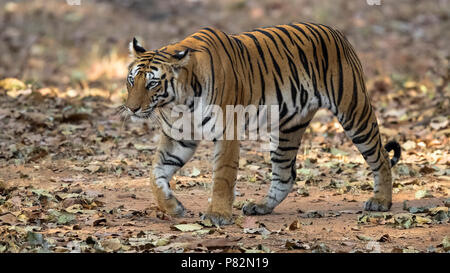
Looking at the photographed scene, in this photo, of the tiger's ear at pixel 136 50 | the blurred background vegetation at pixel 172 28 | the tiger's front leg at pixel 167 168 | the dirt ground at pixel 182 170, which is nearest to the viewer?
the dirt ground at pixel 182 170

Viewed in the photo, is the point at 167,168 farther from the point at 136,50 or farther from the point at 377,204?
the point at 377,204

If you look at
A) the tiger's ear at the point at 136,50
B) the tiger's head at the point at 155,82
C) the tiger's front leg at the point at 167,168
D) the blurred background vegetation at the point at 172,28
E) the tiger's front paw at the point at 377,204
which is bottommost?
the tiger's front paw at the point at 377,204

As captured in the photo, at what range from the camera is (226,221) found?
522 centimetres

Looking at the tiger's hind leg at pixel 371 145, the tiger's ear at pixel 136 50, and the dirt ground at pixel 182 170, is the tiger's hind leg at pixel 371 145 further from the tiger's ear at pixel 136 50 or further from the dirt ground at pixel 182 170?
the tiger's ear at pixel 136 50

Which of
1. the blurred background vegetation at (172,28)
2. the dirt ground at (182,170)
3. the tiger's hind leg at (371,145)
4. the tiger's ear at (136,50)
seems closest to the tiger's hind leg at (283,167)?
the dirt ground at (182,170)

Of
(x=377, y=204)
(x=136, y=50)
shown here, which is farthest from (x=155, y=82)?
(x=377, y=204)

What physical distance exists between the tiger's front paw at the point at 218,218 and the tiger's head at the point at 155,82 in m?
0.84

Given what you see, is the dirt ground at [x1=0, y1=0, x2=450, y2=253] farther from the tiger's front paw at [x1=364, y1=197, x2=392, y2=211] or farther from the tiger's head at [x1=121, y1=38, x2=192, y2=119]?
the tiger's head at [x1=121, y1=38, x2=192, y2=119]

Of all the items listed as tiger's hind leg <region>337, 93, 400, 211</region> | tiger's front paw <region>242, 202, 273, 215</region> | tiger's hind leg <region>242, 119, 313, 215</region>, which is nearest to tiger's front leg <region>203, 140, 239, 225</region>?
tiger's front paw <region>242, 202, 273, 215</region>

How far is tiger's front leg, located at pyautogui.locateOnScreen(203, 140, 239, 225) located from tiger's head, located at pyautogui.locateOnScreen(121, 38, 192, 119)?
490 mm

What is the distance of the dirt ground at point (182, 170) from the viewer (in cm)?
488

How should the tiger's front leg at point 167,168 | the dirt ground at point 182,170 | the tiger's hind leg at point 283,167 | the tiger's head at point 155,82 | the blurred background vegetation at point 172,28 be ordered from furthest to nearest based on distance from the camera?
1. the blurred background vegetation at point 172,28
2. the tiger's hind leg at point 283,167
3. the tiger's front leg at point 167,168
4. the tiger's head at point 155,82
5. the dirt ground at point 182,170
